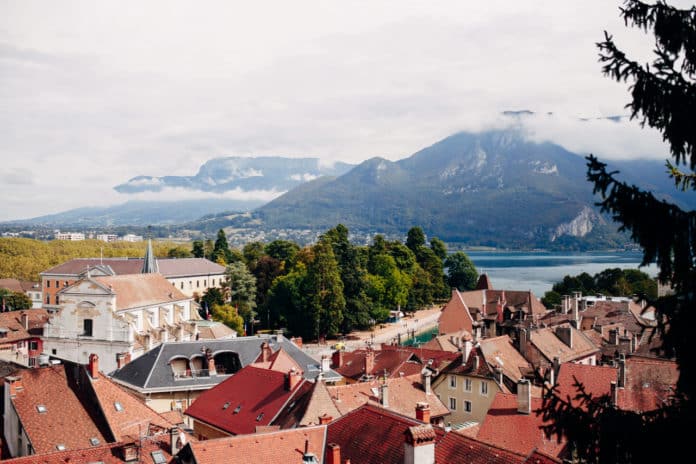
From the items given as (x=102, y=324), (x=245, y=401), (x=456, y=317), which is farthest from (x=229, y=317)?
(x=245, y=401)

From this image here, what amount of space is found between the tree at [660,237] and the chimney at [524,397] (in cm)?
1734

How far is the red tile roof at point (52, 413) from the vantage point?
25.0 metres

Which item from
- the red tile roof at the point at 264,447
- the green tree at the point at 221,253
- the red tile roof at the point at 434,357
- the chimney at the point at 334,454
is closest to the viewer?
the red tile roof at the point at 264,447

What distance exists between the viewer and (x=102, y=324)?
52.4m

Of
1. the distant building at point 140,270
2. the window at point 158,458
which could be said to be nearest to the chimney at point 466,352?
the window at point 158,458

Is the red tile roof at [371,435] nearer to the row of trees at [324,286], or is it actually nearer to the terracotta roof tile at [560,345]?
the terracotta roof tile at [560,345]

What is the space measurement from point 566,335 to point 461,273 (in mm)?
74083

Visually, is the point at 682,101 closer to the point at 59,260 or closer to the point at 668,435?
the point at 668,435

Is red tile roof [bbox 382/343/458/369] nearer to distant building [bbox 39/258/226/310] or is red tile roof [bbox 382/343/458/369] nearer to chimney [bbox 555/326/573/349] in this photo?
chimney [bbox 555/326/573/349]

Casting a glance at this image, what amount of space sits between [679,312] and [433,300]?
101048mm

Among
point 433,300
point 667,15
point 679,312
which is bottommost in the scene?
point 433,300

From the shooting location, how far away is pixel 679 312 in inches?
339

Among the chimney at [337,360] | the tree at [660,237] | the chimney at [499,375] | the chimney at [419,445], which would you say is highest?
the tree at [660,237]

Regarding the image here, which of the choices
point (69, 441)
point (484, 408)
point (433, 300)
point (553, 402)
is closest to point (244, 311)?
point (433, 300)
